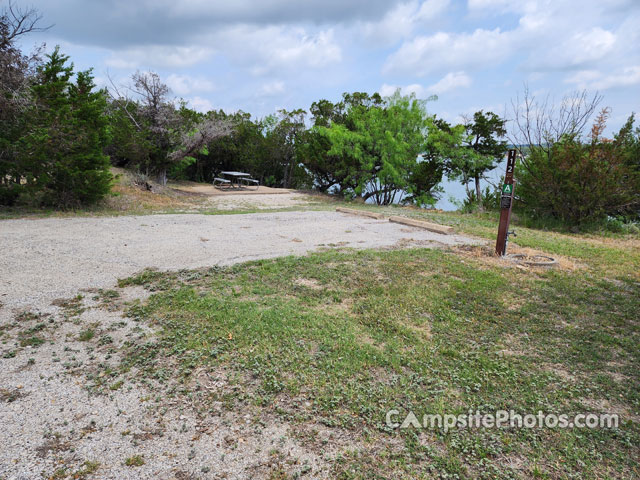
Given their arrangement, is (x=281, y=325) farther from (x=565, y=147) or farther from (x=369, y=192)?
(x=369, y=192)

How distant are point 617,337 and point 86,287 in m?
4.81

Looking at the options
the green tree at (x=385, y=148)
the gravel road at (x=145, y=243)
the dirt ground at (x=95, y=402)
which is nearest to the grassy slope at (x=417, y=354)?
the dirt ground at (x=95, y=402)

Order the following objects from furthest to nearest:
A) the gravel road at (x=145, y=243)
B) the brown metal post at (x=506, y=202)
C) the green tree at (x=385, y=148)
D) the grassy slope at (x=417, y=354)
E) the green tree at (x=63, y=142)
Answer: the green tree at (x=385, y=148) < the green tree at (x=63, y=142) < the brown metal post at (x=506, y=202) < the gravel road at (x=145, y=243) < the grassy slope at (x=417, y=354)

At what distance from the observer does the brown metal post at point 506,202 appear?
17.3 ft

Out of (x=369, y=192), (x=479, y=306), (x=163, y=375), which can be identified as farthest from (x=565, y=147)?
(x=163, y=375)

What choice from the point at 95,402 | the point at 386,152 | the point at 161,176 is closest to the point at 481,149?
the point at 386,152

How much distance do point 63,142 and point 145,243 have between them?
3711 mm

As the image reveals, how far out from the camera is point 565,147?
8406 mm

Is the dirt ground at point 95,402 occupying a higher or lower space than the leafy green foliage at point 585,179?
lower

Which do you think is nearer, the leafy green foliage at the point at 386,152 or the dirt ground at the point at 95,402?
the dirt ground at the point at 95,402

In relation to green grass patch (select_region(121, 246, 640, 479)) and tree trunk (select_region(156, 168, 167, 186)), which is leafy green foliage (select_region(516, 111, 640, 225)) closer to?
green grass patch (select_region(121, 246, 640, 479))

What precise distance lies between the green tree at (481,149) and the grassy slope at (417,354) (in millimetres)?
12083

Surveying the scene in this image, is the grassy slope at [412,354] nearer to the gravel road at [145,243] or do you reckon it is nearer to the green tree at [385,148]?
the gravel road at [145,243]

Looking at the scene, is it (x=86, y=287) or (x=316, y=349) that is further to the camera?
(x=86, y=287)
